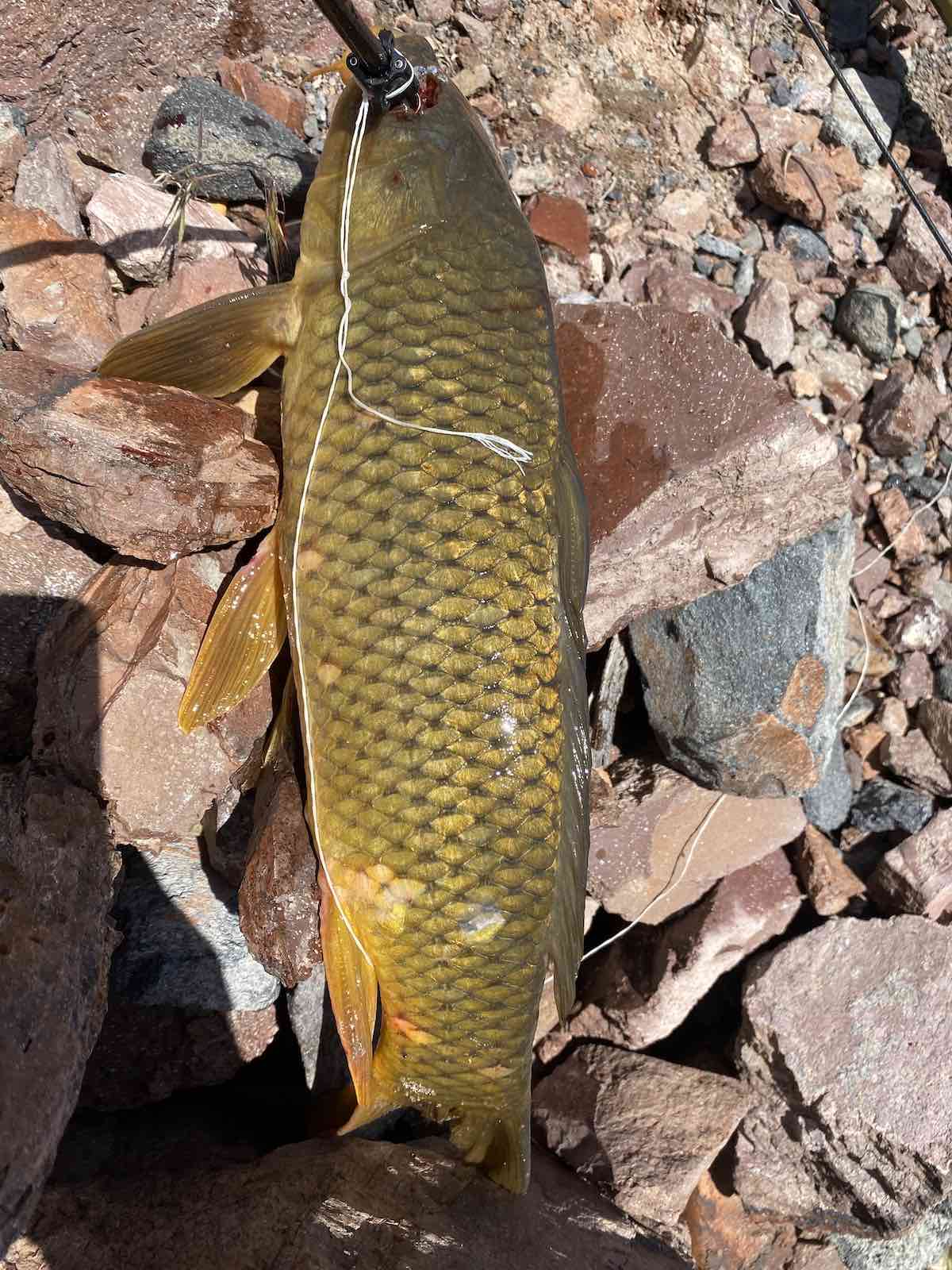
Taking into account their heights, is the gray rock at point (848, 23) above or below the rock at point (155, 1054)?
above

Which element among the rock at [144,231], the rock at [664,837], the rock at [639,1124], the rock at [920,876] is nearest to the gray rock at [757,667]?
the rock at [664,837]

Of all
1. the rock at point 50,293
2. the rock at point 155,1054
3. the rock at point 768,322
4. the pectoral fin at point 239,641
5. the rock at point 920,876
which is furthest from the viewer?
the rock at point 768,322

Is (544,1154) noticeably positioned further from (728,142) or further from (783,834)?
(728,142)

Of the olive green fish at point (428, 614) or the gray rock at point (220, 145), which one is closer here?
the olive green fish at point (428, 614)

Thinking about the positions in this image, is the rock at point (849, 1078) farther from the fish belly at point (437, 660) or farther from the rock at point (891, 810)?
the fish belly at point (437, 660)

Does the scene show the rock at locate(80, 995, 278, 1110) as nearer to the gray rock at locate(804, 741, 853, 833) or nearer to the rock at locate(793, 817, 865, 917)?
the rock at locate(793, 817, 865, 917)

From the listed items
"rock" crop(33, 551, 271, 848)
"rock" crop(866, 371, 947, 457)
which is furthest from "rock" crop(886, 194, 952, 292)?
"rock" crop(33, 551, 271, 848)
